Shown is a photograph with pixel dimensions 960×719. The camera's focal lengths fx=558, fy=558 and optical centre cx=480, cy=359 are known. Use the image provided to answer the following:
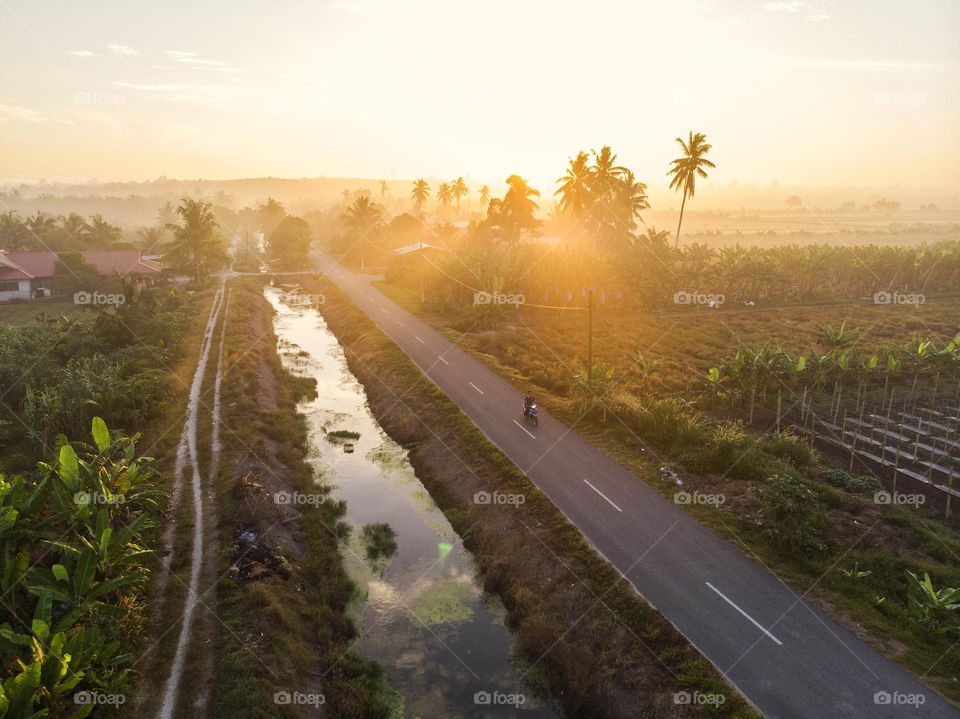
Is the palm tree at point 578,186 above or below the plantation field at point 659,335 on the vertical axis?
above

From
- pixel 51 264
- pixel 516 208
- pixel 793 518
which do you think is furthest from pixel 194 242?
pixel 793 518

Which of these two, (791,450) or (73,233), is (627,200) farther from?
(73,233)

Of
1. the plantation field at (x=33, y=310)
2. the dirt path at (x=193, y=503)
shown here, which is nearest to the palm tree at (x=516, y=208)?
the dirt path at (x=193, y=503)

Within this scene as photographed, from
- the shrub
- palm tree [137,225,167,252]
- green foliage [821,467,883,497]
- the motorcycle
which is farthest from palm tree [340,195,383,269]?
green foliage [821,467,883,497]

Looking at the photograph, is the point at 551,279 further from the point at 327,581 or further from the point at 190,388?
the point at 327,581

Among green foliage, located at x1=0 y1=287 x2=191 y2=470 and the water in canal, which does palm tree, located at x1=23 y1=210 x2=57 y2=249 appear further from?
the water in canal

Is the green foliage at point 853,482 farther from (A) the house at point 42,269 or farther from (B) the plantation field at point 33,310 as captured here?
(A) the house at point 42,269
